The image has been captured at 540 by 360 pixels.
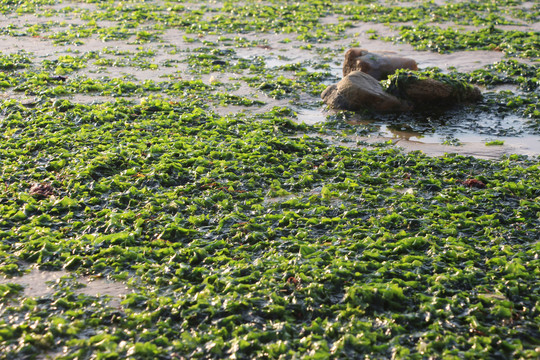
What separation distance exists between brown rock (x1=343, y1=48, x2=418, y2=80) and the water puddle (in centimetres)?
635

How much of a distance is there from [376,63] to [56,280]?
6.69 metres

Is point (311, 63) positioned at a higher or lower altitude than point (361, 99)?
higher

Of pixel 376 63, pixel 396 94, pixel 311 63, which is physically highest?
pixel 376 63

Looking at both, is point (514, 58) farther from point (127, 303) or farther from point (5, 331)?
point (5, 331)

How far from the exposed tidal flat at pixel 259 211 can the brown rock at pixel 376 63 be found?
53 centimetres

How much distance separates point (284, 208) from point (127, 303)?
1.98m

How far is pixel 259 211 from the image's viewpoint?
5.70m

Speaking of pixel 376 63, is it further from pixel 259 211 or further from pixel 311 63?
pixel 259 211

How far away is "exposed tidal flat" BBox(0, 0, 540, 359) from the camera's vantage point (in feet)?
13.2

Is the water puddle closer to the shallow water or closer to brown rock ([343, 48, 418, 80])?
the shallow water

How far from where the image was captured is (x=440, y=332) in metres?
3.96

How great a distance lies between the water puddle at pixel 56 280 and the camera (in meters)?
4.47

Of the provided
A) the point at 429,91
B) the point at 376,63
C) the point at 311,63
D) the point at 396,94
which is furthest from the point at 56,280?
the point at 311,63

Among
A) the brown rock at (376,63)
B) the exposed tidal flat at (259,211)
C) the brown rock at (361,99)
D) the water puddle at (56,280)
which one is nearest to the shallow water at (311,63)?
the exposed tidal flat at (259,211)
